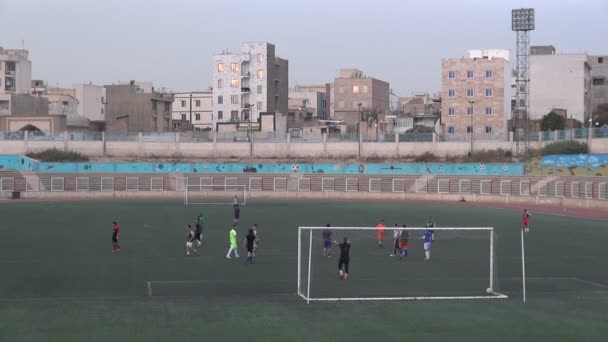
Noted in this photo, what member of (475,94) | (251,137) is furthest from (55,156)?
(475,94)

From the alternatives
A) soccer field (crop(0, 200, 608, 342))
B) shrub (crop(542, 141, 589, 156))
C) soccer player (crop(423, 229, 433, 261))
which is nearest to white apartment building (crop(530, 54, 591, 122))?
shrub (crop(542, 141, 589, 156))

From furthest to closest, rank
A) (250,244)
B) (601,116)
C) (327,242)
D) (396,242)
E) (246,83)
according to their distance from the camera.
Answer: (246,83) → (601,116) → (250,244) → (396,242) → (327,242)

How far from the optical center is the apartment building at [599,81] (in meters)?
134

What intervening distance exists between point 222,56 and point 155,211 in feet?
244

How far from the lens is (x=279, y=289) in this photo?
90.8 ft

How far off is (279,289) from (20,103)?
102517mm

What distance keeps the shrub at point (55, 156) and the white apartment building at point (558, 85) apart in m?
73.0

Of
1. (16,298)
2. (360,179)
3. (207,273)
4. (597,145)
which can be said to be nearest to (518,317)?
(207,273)

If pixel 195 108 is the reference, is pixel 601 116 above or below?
below

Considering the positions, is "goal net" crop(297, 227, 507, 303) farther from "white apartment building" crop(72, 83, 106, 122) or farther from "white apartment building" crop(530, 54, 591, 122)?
"white apartment building" crop(72, 83, 106, 122)

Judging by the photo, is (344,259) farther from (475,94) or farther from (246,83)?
(246,83)

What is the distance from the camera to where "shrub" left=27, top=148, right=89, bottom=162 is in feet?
308

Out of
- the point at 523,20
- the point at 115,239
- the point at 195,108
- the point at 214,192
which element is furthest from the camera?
the point at 195,108

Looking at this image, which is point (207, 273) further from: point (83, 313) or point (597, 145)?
point (597, 145)
